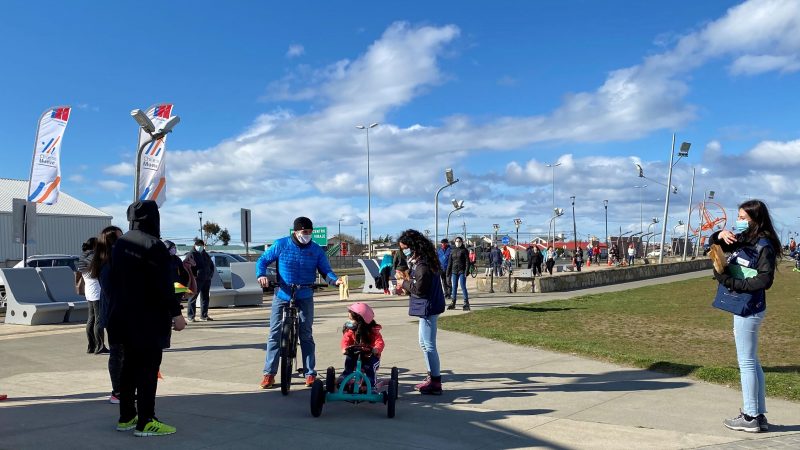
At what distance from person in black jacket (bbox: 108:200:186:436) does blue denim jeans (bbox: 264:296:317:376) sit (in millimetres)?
2017

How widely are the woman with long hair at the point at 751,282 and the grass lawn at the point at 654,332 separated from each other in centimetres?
159

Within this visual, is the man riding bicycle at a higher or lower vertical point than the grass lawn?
higher

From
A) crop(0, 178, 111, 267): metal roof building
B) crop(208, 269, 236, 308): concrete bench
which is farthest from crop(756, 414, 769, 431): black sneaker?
crop(0, 178, 111, 267): metal roof building

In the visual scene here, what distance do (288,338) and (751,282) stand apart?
4.22 meters

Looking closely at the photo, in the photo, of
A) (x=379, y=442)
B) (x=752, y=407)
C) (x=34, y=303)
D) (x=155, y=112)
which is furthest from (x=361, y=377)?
(x=155, y=112)

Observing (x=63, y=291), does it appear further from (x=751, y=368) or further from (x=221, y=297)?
(x=751, y=368)

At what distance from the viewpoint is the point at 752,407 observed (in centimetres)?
572

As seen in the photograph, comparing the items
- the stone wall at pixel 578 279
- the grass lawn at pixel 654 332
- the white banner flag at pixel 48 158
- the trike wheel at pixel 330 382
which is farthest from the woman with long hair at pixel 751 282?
the stone wall at pixel 578 279

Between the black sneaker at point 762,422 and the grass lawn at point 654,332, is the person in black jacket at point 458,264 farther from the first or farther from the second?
the black sneaker at point 762,422

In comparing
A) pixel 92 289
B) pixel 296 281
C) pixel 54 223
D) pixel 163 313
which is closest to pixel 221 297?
pixel 92 289

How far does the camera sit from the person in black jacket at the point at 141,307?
5348mm

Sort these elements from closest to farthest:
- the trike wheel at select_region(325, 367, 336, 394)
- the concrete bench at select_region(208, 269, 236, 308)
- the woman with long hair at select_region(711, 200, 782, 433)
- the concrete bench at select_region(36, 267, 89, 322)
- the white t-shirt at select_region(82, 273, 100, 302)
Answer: the woman with long hair at select_region(711, 200, 782, 433)
the trike wheel at select_region(325, 367, 336, 394)
the white t-shirt at select_region(82, 273, 100, 302)
the concrete bench at select_region(36, 267, 89, 322)
the concrete bench at select_region(208, 269, 236, 308)

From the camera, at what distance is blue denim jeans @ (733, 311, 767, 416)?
18.8ft

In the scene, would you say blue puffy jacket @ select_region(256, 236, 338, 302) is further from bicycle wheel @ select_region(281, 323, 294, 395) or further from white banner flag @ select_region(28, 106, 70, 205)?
white banner flag @ select_region(28, 106, 70, 205)
